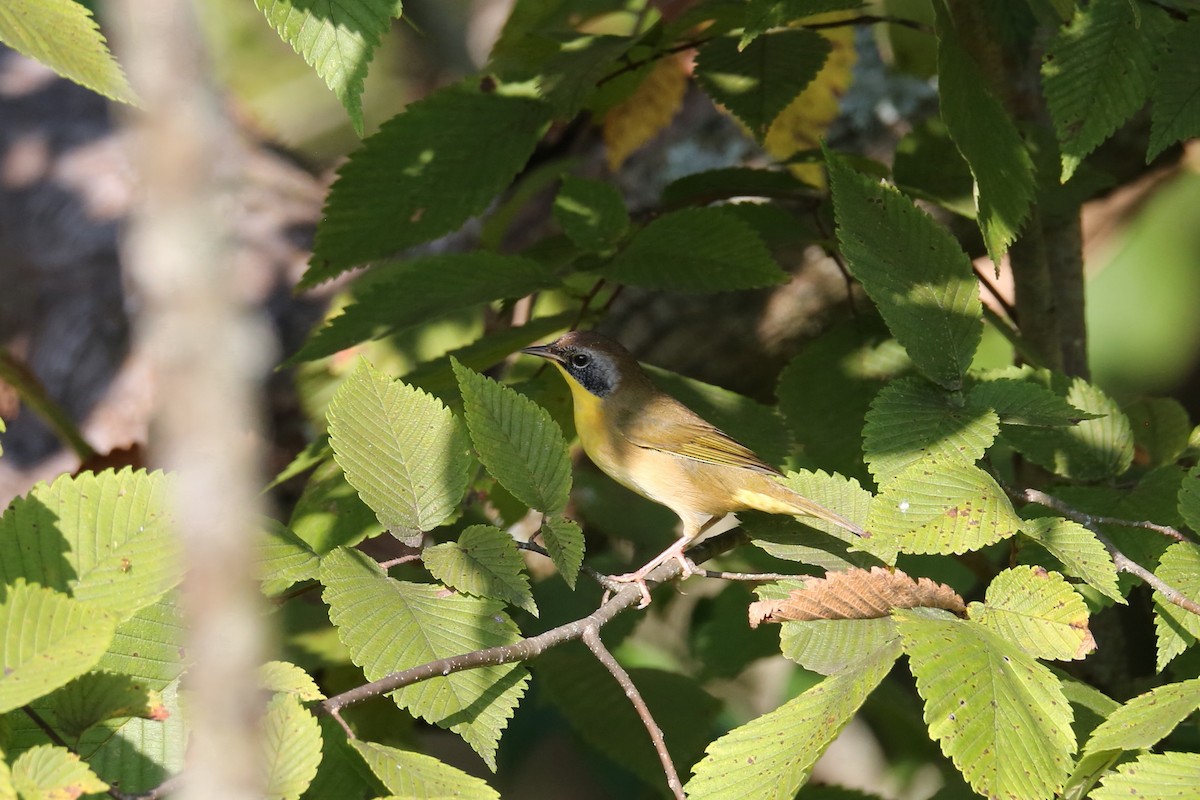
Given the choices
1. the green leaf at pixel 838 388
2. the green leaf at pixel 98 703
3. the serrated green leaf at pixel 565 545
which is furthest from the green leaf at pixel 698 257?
the green leaf at pixel 98 703

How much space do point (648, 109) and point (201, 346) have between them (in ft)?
10.6

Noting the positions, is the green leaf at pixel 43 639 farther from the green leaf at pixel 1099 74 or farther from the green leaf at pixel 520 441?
the green leaf at pixel 1099 74

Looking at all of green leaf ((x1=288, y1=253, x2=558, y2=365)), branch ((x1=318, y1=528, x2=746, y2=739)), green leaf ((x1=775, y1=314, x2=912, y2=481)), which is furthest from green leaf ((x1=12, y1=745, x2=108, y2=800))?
green leaf ((x1=775, y1=314, x2=912, y2=481))

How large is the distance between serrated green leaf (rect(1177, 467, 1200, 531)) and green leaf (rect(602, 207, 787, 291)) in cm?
95

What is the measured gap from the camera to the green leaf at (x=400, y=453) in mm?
1648

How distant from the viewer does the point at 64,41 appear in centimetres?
172

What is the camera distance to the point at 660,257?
251 cm

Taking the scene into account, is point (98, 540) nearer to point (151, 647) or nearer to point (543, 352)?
point (151, 647)

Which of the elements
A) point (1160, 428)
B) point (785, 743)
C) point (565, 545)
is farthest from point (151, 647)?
point (1160, 428)

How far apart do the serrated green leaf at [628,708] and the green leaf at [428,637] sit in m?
1.09

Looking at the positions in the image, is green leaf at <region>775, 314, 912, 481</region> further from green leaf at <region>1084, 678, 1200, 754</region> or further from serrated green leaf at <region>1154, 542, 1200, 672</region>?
green leaf at <region>1084, 678, 1200, 754</region>

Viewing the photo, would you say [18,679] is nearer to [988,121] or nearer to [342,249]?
[342,249]

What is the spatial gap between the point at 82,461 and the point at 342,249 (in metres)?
1.17

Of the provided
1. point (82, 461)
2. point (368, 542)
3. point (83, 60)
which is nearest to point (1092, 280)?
point (368, 542)
